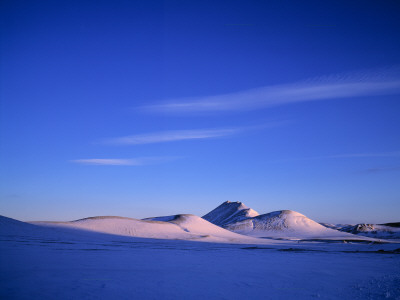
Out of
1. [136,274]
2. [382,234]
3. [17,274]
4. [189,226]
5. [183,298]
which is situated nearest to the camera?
[183,298]

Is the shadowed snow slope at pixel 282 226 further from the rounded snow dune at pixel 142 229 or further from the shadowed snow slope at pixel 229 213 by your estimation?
the rounded snow dune at pixel 142 229

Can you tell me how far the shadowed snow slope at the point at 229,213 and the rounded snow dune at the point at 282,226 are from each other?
12.8m

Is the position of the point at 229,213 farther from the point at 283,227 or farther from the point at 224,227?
the point at 283,227

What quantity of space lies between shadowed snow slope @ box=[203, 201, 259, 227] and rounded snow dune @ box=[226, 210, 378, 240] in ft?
41.9

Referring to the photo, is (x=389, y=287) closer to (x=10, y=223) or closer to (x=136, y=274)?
(x=136, y=274)

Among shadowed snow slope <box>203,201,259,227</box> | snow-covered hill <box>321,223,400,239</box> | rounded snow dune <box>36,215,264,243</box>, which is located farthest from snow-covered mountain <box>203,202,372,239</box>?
rounded snow dune <box>36,215,264,243</box>

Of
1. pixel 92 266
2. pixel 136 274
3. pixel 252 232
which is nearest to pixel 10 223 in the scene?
pixel 92 266

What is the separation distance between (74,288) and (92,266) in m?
4.56

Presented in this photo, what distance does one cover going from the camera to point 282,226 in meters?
100

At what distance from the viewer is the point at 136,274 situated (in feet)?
37.1

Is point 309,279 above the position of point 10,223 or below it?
below

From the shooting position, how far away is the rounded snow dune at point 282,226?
9175cm

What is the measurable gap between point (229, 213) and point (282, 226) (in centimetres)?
4275

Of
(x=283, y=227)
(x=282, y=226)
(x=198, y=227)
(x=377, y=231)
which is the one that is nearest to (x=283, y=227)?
(x=283, y=227)
